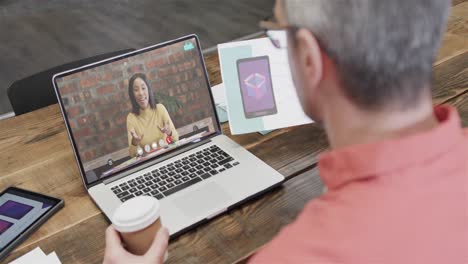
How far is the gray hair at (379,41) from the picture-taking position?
2.18ft

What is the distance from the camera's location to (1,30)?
4340 millimetres

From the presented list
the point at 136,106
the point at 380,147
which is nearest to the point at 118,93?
the point at 136,106

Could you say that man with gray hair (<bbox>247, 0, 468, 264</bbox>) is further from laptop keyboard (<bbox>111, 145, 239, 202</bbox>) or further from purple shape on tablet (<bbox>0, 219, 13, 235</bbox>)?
purple shape on tablet (<bbox>0, 219, 13, 235</bbox>)

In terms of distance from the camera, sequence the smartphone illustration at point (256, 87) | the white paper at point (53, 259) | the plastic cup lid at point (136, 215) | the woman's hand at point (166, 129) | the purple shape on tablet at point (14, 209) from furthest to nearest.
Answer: the smartphone illustration at point (256, 87) → the woman's hand at point (166, 129) → the purple shape on tablet at point (14, 209) → the white paper at point (53, 259) → the plastic cup lid at point (136, 215)

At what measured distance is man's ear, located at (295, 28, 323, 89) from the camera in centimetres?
72

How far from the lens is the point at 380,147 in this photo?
2.24 ft

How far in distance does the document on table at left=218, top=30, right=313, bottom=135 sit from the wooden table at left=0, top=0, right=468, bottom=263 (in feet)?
0.12

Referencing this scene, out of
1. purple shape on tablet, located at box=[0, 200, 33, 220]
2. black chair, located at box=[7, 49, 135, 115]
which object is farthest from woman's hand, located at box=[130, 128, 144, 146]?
black chair, located at box=[7, 49, 135, 115]

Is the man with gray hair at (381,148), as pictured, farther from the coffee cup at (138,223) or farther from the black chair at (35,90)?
the black chair at (35,90)

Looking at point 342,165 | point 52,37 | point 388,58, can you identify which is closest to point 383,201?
point 342,165

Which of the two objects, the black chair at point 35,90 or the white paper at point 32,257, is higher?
the black chair at point 35,90

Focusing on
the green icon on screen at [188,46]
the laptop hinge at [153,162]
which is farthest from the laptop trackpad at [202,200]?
the green icon on screen at [188,46]

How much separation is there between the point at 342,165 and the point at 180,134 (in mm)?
663

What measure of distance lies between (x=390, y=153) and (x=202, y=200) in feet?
1.84
